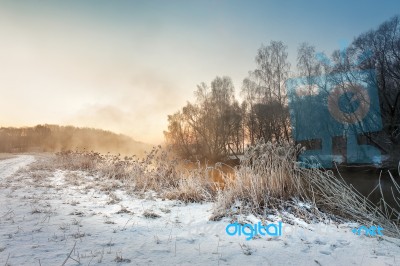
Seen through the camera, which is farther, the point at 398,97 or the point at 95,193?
the point at 398,97

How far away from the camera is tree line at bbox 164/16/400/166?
20.9m

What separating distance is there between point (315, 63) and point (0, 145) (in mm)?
75833

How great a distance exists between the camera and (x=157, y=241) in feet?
10.3

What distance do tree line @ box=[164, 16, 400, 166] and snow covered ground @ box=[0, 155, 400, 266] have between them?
33.8 ft

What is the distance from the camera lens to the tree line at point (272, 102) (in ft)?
68.5

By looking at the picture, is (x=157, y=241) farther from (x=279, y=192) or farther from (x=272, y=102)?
(x=272, y=102)

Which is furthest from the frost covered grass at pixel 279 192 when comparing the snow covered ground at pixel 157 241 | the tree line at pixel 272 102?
the tree line at pixel 272 102

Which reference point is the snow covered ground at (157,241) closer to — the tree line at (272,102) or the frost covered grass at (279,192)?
the frost covered grass at (279,192)

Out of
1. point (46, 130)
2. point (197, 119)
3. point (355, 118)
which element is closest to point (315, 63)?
point (355, 118)

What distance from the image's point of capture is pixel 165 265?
8.27 feet

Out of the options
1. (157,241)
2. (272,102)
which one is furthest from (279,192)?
(272,102)

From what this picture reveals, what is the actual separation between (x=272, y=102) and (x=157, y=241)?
24.7 m

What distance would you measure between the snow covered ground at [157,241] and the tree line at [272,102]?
10301mm

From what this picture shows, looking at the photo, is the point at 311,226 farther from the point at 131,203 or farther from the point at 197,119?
the point at 197,119
